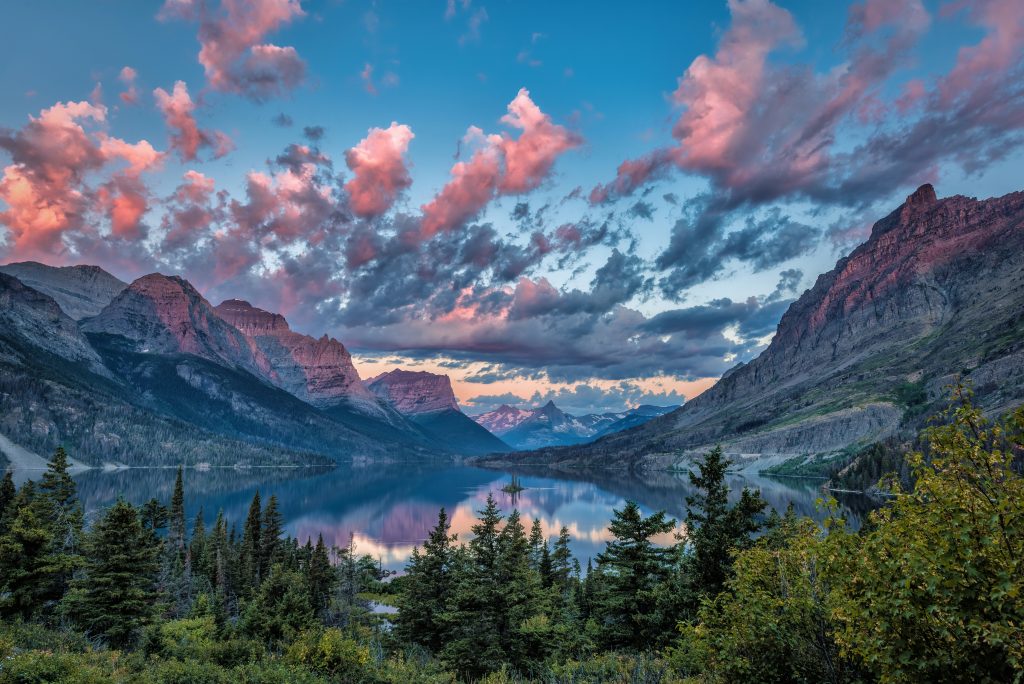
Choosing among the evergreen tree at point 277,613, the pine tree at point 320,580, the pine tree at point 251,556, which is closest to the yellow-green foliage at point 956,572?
the evergreen tree at point 277,613

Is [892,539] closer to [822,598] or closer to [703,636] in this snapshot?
[822,598]

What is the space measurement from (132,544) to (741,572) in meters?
42.2

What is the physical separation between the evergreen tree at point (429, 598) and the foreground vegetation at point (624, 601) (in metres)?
0.20

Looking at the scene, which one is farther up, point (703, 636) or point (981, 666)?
point (981, 666)

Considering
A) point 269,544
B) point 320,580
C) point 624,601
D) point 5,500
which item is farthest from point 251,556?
point 624,601

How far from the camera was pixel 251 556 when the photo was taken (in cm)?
8388

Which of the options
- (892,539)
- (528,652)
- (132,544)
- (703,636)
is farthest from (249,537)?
(892,539)

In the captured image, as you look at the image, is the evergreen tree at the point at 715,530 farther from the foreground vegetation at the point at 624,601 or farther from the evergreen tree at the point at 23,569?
the evergreen tree at the point at 23,569

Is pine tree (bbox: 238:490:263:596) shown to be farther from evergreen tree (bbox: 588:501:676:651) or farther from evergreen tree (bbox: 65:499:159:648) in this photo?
evergreen tree (bbox: 588:501:676:651)

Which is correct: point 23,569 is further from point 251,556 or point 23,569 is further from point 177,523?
point 177,523

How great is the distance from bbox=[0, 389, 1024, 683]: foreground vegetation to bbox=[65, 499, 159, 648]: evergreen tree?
14 centimetres

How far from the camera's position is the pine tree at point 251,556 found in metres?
81.8

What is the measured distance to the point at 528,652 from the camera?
34250mm

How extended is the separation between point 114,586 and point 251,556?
50272 millimetres
